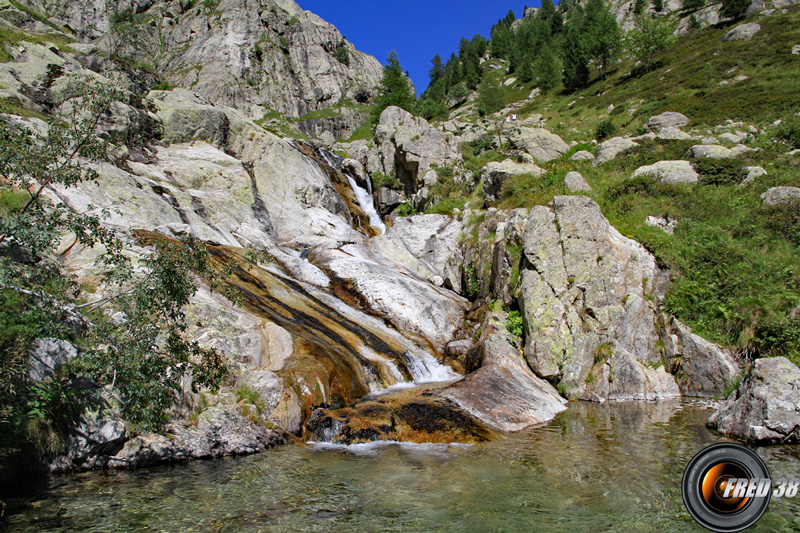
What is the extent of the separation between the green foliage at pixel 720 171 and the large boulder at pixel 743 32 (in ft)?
156

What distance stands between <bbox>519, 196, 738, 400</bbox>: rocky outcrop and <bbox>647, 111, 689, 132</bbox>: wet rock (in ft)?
96.0

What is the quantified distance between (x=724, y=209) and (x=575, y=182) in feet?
27.6

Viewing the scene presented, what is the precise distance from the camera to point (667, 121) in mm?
41375

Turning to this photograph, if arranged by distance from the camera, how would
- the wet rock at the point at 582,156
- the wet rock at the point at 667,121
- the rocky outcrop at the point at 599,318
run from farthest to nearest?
the wet rock at the point at 667,121
the wet rock at the point at 582,156
the rocky outcrop at the point at 599,318

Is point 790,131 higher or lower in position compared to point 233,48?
lower

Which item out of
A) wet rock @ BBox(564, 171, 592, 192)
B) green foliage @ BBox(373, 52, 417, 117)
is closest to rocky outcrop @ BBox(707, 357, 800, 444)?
wet rock @ BBox(564, 171, 592, 192)

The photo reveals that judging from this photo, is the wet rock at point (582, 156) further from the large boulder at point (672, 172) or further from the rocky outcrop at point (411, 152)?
the rocky outcrop at point (411, 152)

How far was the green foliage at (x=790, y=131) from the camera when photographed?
29.7 meters

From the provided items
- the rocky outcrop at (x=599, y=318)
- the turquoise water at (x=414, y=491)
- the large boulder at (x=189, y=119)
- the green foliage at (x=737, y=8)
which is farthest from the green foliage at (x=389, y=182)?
the green foliage at (x=737, y=8)

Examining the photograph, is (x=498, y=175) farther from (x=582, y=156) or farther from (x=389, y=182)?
(x=389, y=182)

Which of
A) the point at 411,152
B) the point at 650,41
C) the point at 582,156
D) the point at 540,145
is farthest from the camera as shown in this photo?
the point at 650,41

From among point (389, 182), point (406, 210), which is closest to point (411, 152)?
point (389, 182)

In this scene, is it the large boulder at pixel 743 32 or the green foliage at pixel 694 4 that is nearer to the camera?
the large boulder at pixel 743 32
